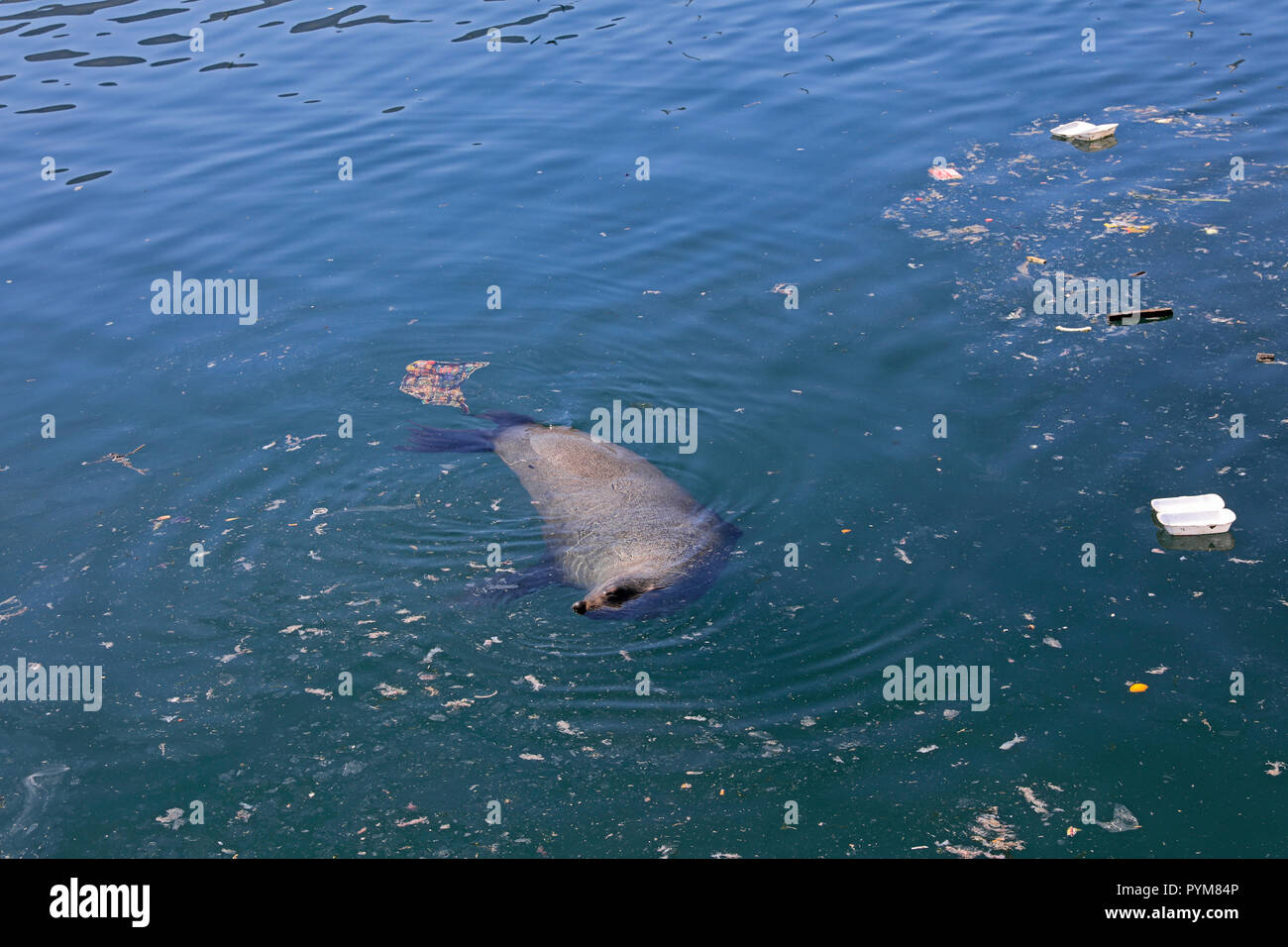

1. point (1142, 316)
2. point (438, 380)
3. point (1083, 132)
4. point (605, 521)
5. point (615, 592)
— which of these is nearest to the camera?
point (615, 592)

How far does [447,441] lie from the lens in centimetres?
835

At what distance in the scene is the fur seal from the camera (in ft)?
22.0

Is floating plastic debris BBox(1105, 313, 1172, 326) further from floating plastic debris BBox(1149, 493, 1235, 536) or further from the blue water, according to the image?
floating plastic debris BBox(1149, 493, 1235, 536)

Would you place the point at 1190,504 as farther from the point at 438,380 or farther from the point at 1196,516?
the point at 438,380

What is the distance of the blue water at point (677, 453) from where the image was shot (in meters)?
5.55

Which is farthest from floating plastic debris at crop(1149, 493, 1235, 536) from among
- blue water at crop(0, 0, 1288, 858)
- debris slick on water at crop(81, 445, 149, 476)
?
debris slick on water at crop(81, 445, 149, 476)

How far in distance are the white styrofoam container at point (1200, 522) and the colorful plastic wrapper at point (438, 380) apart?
16.5 ft

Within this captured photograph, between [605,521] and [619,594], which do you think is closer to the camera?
[619,594]

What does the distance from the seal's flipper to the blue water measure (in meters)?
0.16

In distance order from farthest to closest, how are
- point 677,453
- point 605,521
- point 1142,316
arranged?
1. point 1142,316
2. point 677,453
3. point 605,521

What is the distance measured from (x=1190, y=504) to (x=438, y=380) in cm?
554

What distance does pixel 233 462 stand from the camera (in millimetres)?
8133

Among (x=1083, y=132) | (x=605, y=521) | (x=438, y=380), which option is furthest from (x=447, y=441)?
(x=1083, y=132)

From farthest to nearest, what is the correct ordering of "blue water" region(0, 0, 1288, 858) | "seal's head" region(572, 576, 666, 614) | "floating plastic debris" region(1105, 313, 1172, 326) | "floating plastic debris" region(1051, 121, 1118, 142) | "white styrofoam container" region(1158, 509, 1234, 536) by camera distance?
"floating plastic debris" region(1051, 121, 1118, 142) < "floating plastic debris" region(1105, 313, 1172, 326) < "white styrofoam container" region(1158, 509, 1234, 536) < "seal's head" region(572, 576, 666, 614) < "blue water" region(0, 0, 1288, 858)
